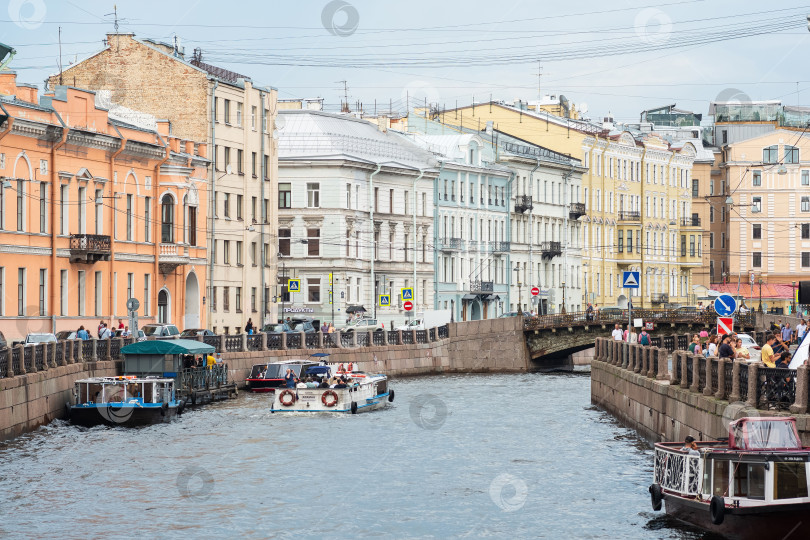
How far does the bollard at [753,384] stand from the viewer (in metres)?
24.4

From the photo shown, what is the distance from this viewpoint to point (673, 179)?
111 m

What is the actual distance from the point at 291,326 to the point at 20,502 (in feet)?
133

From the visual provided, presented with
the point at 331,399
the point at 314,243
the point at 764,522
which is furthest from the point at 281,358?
the point at 764,522

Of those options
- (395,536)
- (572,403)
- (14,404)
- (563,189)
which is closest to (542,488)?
(395,536)

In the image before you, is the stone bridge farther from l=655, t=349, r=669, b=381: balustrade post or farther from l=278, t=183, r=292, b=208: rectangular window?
l=655, t=349, r=669, b=381: balustrade post

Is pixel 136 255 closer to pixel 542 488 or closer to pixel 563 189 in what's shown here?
pixel 542 488

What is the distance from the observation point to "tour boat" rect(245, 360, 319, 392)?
Answer: 53.5 metres

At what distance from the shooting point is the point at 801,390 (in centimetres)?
2281

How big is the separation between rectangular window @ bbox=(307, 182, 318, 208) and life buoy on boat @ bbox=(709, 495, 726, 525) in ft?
175

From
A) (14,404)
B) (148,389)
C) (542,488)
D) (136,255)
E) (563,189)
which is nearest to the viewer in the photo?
(542,488)

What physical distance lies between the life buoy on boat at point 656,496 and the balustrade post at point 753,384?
194 cm

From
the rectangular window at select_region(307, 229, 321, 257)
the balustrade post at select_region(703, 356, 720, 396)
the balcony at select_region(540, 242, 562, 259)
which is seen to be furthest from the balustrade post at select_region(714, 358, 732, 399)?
the balcony at select_region(540, 242, 562, 259)

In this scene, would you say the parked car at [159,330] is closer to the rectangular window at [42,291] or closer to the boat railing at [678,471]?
the rectangular window at [42,291]

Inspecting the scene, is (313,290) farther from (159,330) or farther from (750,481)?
(750,481)
